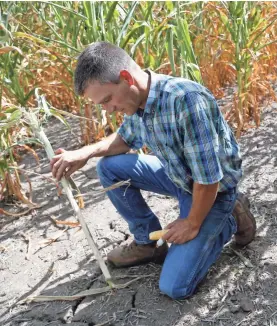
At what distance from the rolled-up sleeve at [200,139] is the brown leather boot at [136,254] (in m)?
0.49

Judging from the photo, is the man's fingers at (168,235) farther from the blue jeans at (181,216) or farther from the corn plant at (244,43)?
the corn plant at (244,43)

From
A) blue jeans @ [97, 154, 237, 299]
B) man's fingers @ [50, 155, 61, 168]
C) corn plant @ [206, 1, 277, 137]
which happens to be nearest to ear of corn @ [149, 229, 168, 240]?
blue jeans @ [97, 154, 237, 299]

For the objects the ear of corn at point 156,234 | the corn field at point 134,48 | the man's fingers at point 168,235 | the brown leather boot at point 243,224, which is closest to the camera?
the man's fingers at point 168,235

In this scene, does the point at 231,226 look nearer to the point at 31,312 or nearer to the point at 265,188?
the point at 265,188

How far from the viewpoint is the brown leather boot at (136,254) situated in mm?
2027

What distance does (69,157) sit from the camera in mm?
1848

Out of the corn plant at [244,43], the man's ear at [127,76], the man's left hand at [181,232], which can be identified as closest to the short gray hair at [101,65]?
the man's ear at [127,76]

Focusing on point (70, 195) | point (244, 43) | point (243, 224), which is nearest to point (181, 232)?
point (243, 224)

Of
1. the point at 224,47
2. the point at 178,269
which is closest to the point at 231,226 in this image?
the point at 178,269

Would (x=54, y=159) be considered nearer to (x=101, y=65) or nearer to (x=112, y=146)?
(x=112, y=146)

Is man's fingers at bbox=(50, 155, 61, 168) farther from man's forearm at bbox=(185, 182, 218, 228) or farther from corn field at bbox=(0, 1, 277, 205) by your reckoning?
man's forearm at bbox=(185, 182, 218, 228)

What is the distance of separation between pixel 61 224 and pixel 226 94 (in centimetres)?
169

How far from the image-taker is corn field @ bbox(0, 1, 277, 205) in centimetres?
237

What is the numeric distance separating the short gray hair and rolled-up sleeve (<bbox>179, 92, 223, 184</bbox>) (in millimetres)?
225
